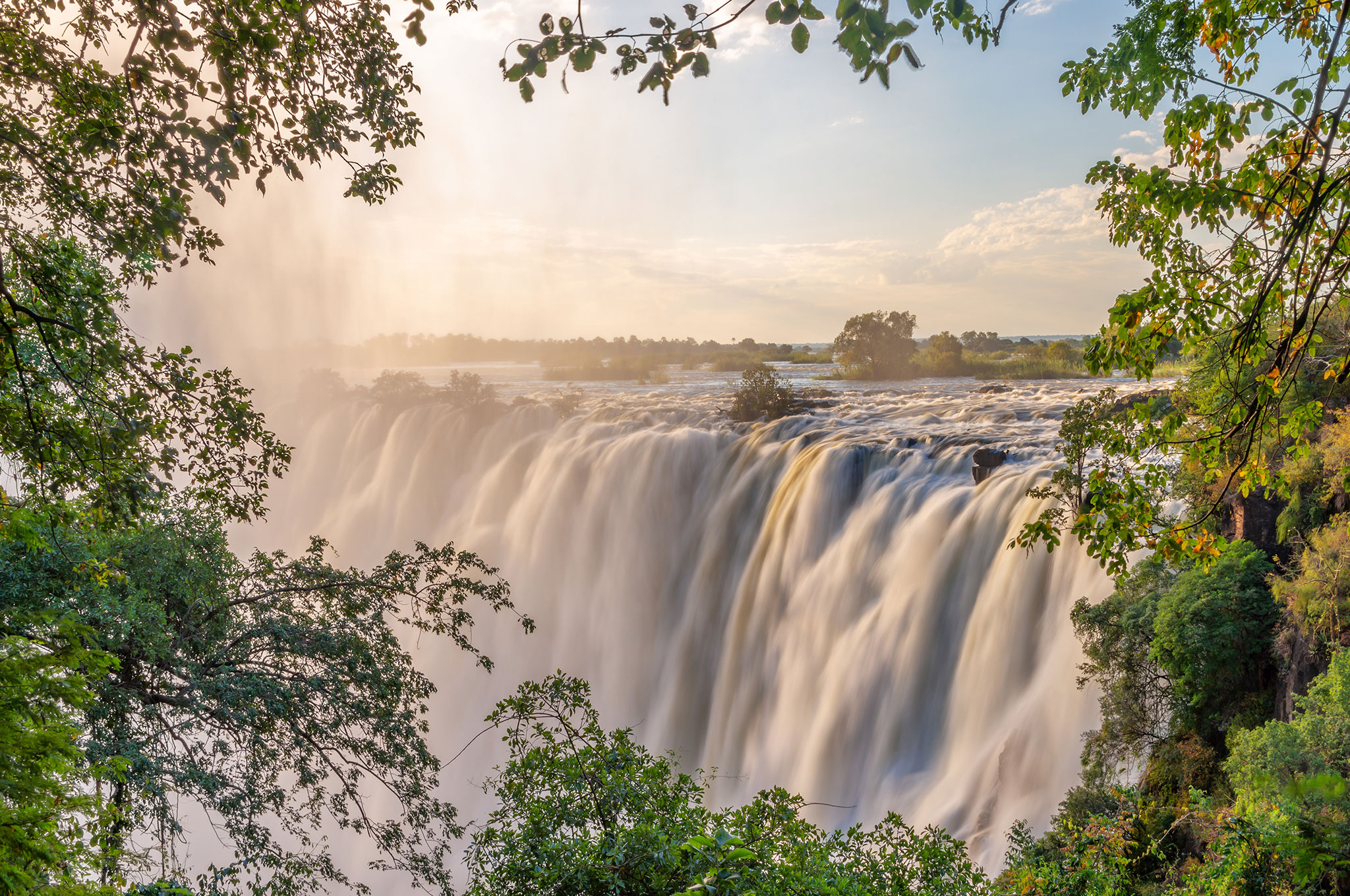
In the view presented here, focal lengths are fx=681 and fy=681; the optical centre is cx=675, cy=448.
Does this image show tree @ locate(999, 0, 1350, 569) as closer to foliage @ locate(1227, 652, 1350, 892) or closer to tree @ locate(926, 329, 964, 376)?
foliage @ locate(1227, 652, 1350, 892)

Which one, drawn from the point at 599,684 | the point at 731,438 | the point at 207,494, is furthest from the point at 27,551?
the point at 731,438

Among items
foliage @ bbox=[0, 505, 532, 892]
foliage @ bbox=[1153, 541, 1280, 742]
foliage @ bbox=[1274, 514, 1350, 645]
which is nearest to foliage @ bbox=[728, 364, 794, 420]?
foliage @ bbox=[1153, 541, 1280, 742]

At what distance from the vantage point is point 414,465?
3591cm

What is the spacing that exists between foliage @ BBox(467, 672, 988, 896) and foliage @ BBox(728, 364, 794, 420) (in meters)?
18.4

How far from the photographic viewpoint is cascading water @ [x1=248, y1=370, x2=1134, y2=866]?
1181 centimetres

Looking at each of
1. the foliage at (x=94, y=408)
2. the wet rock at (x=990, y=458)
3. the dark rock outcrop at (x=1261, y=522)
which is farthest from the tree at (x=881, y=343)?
the foliage at (x=94, y=408)

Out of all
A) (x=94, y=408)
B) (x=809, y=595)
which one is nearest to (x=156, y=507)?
(x=94, y=408)

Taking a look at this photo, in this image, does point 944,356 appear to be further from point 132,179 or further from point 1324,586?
point 132,179

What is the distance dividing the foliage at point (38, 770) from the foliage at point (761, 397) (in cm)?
2137

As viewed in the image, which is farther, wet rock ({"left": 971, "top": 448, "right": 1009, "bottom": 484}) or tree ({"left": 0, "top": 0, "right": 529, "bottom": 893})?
wet rock ({"left": 971, "top": 448, "right": 1009, "bottom": 484})

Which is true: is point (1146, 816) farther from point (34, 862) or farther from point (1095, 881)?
point (34, 862)

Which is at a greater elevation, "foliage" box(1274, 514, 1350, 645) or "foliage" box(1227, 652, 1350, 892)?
"foliage" box(1274, 514, 1350, 645)

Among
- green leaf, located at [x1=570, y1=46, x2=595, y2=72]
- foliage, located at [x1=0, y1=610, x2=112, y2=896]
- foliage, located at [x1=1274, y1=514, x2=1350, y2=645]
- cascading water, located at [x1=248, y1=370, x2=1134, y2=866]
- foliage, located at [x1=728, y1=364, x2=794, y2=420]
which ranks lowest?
cascading water, located at [x1=248, y1=370, x2=1134, y2=866]

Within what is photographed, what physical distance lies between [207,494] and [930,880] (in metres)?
6.29
